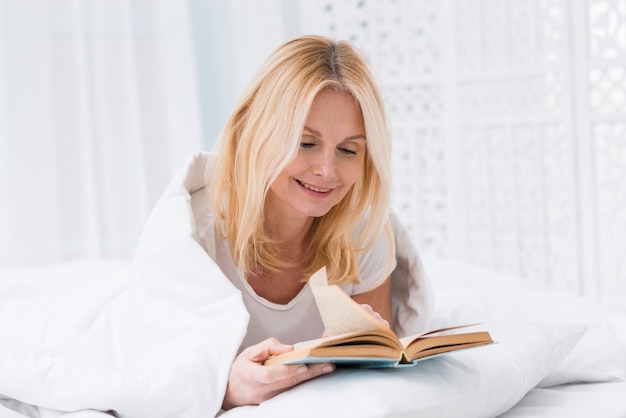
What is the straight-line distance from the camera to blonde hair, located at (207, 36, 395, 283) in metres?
1.60

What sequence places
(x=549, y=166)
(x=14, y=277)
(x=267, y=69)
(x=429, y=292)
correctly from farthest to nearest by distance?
1. (x=549, y=166)
2. (x=14, y=277)
3. (x=429, y=292)
4. (x=267, y=69)

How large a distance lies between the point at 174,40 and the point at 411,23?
3.57ft

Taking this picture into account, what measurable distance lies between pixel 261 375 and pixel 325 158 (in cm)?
45

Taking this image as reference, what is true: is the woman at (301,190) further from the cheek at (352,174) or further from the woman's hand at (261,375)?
the woman's hand at (261,375)

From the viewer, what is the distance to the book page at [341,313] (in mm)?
1199

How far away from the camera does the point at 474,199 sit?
3.59 m

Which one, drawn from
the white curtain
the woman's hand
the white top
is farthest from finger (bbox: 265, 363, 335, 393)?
the white curtain

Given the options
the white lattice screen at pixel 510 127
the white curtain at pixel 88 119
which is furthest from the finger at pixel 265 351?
the white curtain at pixel 88 119

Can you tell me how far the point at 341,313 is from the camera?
1.23 meters

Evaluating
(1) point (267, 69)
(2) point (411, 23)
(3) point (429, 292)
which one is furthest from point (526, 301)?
(2) point (411, 23)

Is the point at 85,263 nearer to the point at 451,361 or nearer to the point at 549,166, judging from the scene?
the point at 451,361

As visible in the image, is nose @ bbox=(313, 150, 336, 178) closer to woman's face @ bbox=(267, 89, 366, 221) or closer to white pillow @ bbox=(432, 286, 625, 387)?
woman's face @ bbox=(267, 89, 366, 221)

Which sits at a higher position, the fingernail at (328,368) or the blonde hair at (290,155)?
the blonde hair at (290,155)

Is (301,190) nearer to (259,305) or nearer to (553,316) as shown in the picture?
(259,305)
